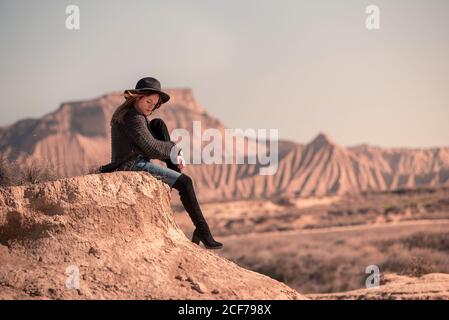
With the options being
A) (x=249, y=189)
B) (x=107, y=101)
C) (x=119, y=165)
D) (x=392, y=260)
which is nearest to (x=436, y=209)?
(x=392, y=260)

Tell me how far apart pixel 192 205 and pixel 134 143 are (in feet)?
2.46

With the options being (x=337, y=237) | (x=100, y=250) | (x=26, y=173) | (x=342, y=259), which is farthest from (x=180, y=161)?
(x=337, y=237)

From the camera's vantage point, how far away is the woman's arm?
22.6 ft

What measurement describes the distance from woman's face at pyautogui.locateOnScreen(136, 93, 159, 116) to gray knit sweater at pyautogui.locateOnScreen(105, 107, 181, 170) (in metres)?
0.06

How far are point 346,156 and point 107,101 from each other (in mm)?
29556

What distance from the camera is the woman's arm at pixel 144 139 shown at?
271 inches

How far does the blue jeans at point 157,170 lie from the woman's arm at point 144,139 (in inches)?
4.3

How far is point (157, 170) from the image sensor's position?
23.1 ft

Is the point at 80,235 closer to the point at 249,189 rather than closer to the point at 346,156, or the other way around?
the point at 249,189

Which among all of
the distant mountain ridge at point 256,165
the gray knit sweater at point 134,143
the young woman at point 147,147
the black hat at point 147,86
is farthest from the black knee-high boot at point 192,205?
the distant mountain ridge at point 256,165

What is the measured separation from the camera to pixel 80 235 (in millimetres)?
6637

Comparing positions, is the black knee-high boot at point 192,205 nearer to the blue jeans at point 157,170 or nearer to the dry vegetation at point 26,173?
the blue jeans at point 157,170

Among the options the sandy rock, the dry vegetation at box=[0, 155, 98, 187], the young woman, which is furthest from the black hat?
the dry vegetation at box=[0, 155, 98, 187]
